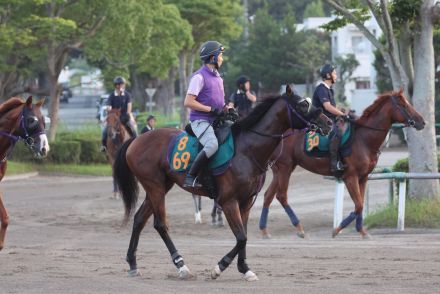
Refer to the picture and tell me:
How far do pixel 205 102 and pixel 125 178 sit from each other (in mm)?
1700

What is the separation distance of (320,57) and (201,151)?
56290 mm

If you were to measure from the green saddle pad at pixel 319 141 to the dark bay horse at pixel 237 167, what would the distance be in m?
4.99

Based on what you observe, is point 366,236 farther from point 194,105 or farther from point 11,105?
point 11,105

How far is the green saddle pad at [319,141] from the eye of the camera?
17.1 meters

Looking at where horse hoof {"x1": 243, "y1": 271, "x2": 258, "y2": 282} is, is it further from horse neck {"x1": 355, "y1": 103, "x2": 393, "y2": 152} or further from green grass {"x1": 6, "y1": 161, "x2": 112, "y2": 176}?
green grass {"x1": 6, "y1": 161, "x2": 112, "y2": 176}

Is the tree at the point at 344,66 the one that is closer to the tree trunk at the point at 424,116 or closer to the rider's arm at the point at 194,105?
the tree trunk at the point at 424,116

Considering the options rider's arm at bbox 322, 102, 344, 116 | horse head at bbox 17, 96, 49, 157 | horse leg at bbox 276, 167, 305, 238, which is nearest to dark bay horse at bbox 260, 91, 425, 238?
rider's arm at bbox 322, 102, 344, 116

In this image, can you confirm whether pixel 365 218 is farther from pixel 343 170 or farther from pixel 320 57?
pixel 320 57

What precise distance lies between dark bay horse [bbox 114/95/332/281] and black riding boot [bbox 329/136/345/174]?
485cm

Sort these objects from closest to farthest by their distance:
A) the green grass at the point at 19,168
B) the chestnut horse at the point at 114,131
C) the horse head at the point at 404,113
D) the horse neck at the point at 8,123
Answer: the horse neck at the point at 8,123 < the horse head at the point at 404,113 < the chestnut horse at the point at 114,131 < the green grass at the point at 19,168

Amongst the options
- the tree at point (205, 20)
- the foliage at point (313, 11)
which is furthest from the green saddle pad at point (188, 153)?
the foliage at point (313, 11)

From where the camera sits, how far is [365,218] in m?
18.7

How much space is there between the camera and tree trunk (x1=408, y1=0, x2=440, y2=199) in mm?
18438

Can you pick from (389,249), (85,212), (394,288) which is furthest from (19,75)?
(394,288)
